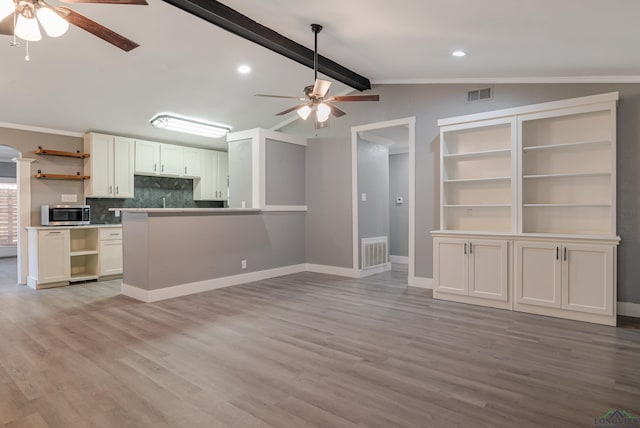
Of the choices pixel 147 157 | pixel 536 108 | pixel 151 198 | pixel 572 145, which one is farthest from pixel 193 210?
pixel 572 145

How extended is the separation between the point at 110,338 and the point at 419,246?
3899 mm

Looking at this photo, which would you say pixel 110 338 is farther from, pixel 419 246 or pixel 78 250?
pixel 419 246

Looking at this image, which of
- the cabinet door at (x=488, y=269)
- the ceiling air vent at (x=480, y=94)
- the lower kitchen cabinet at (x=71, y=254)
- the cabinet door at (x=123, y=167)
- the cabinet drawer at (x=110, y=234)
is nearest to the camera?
the cabinet door at (x=488, y=269)

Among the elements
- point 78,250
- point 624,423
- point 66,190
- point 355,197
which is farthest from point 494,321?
point 66,190

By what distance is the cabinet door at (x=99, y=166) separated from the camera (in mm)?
6070

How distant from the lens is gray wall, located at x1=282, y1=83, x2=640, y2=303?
3.86 meters

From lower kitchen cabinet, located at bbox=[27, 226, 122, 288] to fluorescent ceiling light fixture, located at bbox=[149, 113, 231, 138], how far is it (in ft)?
6.00

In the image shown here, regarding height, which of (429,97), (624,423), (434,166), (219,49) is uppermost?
(219,49)

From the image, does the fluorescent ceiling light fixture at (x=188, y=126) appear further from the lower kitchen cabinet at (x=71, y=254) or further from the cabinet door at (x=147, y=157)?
the lower kitchen cabinet at (x=71, y=254)

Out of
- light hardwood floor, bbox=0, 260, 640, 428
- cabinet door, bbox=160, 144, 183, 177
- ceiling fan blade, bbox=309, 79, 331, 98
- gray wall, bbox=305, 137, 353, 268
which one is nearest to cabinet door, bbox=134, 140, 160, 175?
cabinet door, bbox=160, 144, 183, 177

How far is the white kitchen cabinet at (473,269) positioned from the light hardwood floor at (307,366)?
200mm

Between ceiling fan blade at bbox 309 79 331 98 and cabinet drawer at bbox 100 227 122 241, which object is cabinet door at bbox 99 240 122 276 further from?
ceiling fan blade at bbox 309 79 331 98

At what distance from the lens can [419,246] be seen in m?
5.36

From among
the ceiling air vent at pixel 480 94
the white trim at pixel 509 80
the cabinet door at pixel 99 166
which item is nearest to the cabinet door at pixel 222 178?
the cabinet door at pixel 99 166
